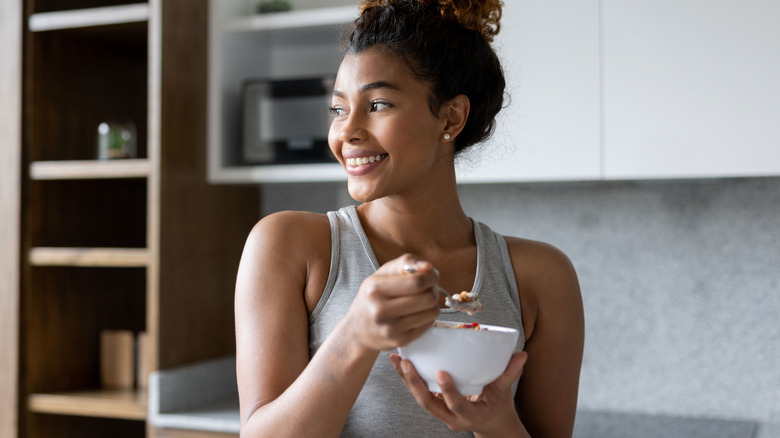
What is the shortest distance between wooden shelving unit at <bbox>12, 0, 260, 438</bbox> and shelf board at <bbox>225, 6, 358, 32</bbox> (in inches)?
4.6

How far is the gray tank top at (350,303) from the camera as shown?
1.02 m

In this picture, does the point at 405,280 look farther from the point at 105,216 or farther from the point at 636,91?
the point at 105,216

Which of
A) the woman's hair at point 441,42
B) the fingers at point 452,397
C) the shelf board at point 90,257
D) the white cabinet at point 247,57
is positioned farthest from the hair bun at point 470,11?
the shelf board at point 90,257

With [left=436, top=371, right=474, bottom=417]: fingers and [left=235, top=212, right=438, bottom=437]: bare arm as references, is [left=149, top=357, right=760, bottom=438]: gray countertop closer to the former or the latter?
[left=235, top=212, right=438, bottom=437]: bare arm

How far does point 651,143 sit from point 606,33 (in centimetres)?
27

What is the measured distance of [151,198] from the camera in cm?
199

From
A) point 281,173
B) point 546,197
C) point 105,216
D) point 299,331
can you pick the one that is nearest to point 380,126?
point 299,331

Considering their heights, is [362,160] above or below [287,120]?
below

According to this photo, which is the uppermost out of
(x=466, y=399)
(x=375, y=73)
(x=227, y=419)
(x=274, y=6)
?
(x=274, y=6)

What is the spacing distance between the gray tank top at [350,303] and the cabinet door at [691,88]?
0.78 metres

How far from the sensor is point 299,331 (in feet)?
3.29

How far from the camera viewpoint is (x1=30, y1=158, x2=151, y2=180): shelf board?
2016 millimetres

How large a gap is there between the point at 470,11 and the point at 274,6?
1.16 metres

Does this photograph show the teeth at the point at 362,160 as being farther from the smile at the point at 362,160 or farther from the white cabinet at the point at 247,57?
the white cabinet at the point at 247,57
